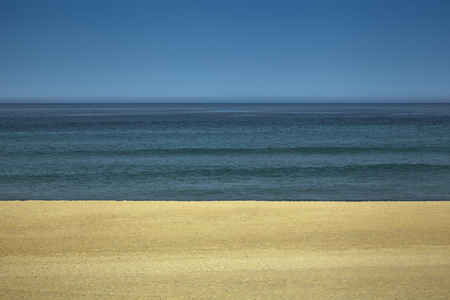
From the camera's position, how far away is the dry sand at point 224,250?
550 centimetres

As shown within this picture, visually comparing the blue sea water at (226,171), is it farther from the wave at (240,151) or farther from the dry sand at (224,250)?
the dry sand at (224,250)

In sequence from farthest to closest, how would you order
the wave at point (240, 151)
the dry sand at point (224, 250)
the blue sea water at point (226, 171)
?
the wave at point (240, 151)
the blue sea water at point (226, 171)
the dry sand at point (224, 250)

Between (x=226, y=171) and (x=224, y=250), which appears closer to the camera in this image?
(x=224, y=250)

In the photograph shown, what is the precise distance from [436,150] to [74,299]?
28.1m

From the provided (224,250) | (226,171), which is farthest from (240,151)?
(224,250)

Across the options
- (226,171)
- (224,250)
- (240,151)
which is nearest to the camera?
(224,250)

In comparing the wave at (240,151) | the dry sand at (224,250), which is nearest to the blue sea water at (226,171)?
the wave at (240,151)

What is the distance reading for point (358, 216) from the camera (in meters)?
10.2

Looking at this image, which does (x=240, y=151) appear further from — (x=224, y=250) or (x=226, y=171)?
(x=224, y=250)

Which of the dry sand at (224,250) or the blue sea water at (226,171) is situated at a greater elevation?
the dry sand at (224,250)

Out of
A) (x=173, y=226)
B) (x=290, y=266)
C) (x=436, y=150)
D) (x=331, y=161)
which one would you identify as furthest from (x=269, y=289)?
(x=436, y=150)

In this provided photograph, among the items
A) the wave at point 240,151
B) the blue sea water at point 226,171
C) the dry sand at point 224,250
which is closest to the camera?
the dry sand at point 224,250

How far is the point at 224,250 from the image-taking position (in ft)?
24.8

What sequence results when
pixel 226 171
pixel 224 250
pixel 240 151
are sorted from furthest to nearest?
1. pixel 240 151
2. pixel 226 171
3. pixel 224 250
